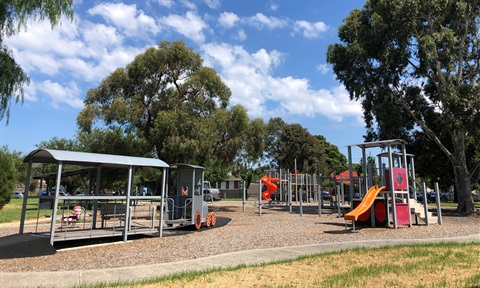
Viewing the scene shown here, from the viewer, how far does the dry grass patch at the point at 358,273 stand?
5617 mm

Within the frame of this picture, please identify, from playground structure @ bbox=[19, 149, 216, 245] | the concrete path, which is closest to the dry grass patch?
the concrete path

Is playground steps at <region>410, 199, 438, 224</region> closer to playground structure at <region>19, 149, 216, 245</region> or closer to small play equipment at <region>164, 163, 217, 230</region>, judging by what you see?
playground structure at <region>19, 149, 216, 245</region>

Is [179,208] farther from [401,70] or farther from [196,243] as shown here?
[401,70]

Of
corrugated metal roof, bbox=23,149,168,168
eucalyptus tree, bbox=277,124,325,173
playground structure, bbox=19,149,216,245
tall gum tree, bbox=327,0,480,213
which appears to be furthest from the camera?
eucalyptus tree, bbox=277,124,325,173

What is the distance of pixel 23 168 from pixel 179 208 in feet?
183

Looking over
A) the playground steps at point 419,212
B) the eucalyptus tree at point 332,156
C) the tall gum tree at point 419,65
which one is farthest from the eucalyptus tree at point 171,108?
the eucalyptus tree at point 332,156

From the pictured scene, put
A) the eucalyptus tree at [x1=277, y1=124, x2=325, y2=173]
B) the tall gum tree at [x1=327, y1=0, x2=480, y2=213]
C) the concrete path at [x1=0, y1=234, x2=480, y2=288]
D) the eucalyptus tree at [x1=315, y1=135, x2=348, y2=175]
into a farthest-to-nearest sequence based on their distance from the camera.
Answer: the eucalyptus tree at [x1=315, y1=135, x2=348, y2=175] → the eucalyptus tree at [x1=277, y1=124, x2=325, y2=173] → the tall gum tree at [x1=327, y1=0, x2=480, y2=213] → the concrete path at [x1=0, y1=234, x2=480, y2=288]

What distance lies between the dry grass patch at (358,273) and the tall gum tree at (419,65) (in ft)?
52.5

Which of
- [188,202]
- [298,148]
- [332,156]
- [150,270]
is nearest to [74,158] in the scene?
[150,270]

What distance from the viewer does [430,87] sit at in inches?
1067

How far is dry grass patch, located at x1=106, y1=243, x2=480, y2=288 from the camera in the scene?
5.62 meters

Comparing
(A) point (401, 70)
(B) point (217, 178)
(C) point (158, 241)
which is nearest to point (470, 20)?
(A) point (401, 70)

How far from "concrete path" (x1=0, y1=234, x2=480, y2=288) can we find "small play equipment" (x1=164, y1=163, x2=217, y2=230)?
6026mm

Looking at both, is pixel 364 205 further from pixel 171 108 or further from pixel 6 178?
pixel 6 178
